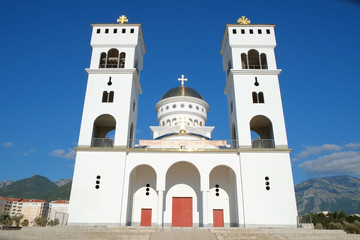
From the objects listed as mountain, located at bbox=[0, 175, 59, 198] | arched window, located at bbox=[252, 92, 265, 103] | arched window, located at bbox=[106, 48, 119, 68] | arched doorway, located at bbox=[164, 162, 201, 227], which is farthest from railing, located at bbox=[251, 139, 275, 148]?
mountain, located at bbox=[0, 175, 59, 198]

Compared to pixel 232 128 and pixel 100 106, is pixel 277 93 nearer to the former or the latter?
pixel 232 128

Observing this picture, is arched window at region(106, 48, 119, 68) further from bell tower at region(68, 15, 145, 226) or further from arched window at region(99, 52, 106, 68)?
arched window at region(99, 52, 106, 68)

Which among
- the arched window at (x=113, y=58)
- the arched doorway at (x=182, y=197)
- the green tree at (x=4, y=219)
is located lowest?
the green tree at (x=4, y=219)

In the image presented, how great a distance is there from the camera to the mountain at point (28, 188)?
14188 centimetres

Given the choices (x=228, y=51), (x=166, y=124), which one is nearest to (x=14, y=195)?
(x=166, y=124)

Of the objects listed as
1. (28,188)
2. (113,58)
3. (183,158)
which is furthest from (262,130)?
(28,188)

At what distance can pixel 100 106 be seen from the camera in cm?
1877

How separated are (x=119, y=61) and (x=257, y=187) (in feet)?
44.6

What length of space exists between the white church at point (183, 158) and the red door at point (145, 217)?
0.07 meters

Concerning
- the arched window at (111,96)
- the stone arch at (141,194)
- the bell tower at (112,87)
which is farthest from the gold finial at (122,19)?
the stone arch at (141,194)

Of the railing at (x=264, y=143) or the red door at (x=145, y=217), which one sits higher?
the railing at (x=264, y=143)

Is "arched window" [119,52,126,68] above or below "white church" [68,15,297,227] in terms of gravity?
above

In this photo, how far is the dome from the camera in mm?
28062

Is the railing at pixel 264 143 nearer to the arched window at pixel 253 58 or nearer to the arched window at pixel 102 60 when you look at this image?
the arched window at pixel 253 58
